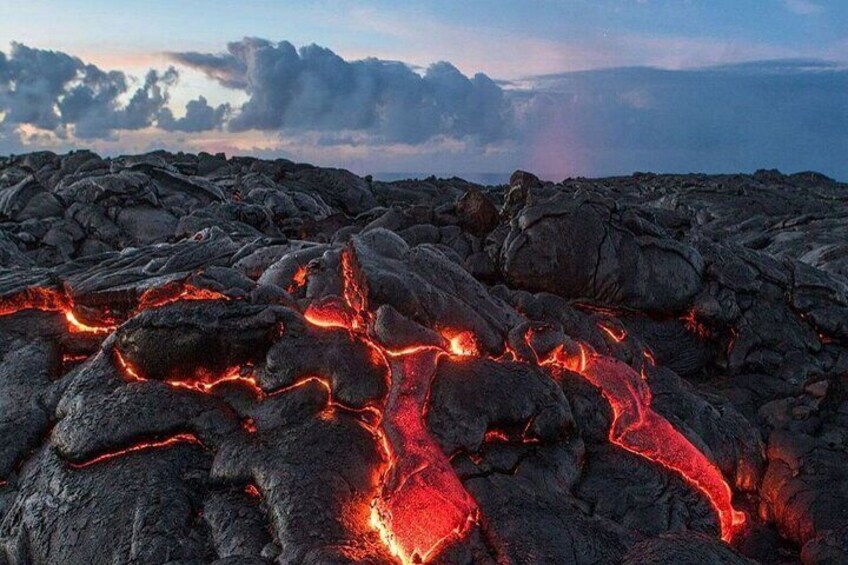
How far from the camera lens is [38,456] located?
9.09 metres

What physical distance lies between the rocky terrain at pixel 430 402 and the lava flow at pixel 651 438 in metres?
0.05

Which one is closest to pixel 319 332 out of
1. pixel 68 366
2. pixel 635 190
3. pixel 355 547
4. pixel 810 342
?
pixel 355 547

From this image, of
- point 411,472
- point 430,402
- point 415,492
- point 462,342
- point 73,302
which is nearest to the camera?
point 415,492

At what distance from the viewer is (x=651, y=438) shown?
35.4 ft

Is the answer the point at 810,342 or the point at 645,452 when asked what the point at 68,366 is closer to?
the point at 645,452

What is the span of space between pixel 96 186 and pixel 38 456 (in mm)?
23266

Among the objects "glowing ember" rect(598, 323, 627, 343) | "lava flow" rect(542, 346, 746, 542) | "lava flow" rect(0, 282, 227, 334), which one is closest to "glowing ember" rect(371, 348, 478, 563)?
"lava flow" rect(542, 346, 746, 542)

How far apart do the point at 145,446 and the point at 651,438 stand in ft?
24.8

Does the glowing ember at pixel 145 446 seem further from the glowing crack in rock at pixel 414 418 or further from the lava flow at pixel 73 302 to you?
the lava flow at pixel 73 302

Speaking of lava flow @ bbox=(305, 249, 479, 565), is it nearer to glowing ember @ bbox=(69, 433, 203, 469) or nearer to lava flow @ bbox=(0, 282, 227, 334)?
lava flow @ bbox=(0, 282, 227, 334)

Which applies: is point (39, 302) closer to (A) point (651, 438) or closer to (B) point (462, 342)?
(B) point (462, 342)

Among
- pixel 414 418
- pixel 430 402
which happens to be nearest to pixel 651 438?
pixel 430 402

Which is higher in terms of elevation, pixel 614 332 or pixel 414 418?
pixel 414 418

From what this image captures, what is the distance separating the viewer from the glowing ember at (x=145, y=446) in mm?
8500
